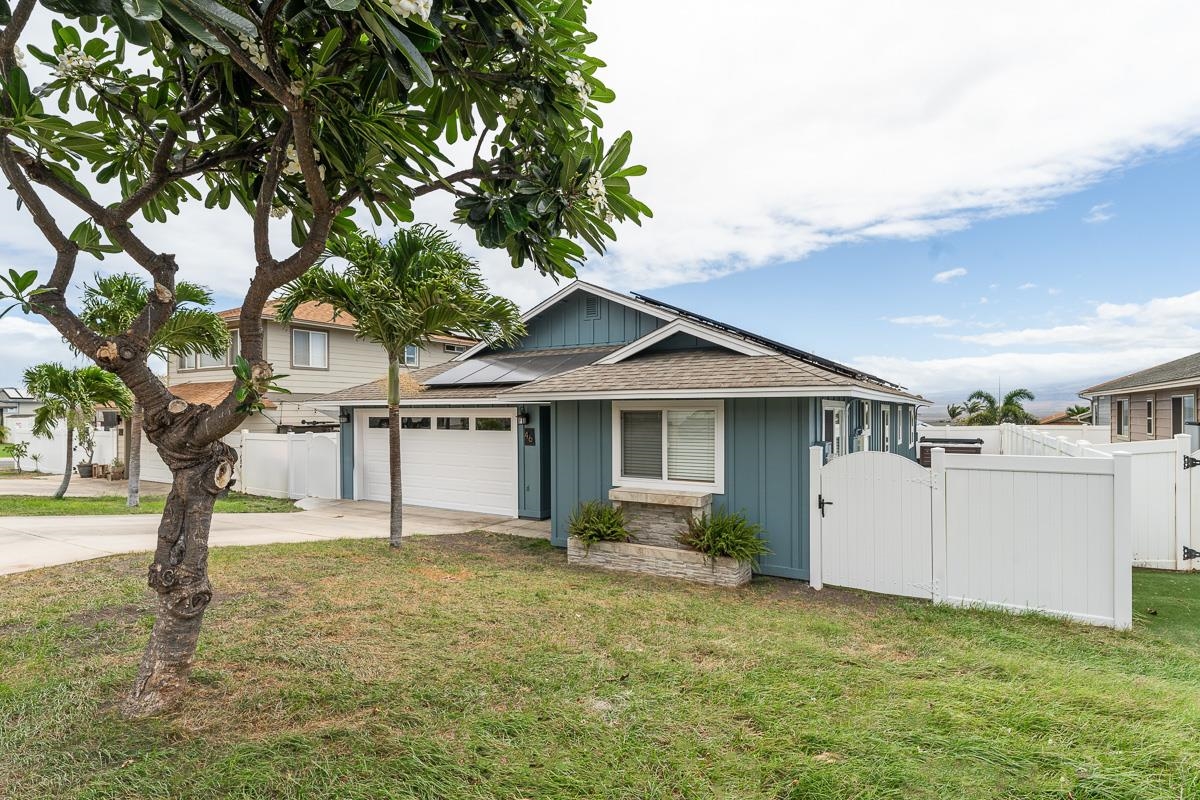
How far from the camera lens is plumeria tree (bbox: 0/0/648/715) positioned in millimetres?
2746

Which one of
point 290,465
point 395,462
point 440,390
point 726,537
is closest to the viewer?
point 726,537

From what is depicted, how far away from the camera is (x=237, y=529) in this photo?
9859mm

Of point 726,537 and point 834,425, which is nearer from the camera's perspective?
point 726,537

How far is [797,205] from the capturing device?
15.0 meters

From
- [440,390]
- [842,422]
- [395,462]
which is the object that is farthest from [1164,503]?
[440,390]

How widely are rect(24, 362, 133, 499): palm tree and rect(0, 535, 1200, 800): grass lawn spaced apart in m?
10.1

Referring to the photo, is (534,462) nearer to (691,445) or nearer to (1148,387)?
(691,445)

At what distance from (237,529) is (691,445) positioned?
300 inches

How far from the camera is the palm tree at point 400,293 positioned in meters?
8.11

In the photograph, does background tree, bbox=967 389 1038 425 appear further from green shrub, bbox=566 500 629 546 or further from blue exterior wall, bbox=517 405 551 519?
green shrub, bbox=566 500 629 546

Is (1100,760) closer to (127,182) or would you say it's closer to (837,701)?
(837,701)

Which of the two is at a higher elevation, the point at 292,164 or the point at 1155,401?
the point at 292,164

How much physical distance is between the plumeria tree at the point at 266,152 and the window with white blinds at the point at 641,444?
4928 millimetres

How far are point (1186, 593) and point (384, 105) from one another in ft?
30.7
